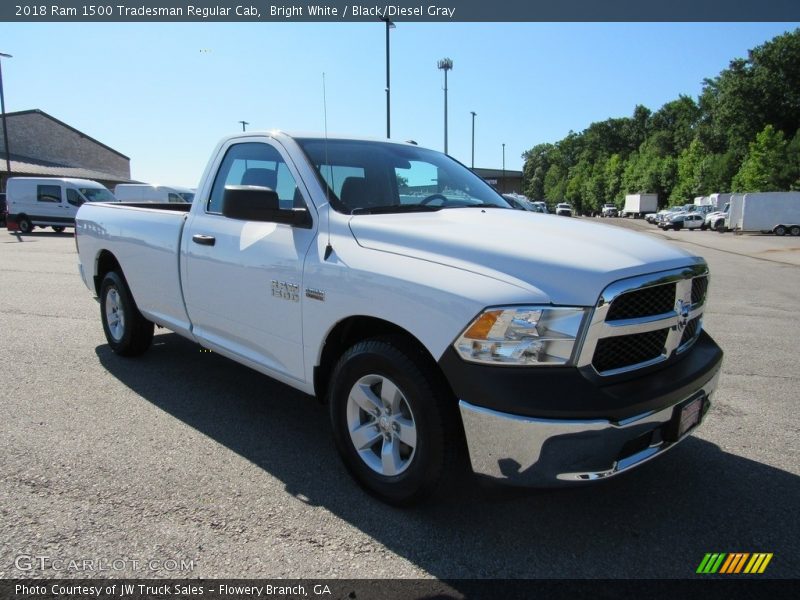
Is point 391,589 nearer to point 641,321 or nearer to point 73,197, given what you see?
point 641,321

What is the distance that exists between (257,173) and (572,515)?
2.86 m

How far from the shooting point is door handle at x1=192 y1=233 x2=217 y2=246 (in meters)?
3.81

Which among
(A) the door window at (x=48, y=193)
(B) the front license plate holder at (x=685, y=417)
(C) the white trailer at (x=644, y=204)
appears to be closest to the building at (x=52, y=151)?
(A) the door window at (x=48, y=193)

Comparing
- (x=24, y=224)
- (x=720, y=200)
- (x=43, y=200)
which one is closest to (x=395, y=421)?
(x=43, y=200)

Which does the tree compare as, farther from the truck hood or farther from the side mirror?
the side mirror

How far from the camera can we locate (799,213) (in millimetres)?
35625

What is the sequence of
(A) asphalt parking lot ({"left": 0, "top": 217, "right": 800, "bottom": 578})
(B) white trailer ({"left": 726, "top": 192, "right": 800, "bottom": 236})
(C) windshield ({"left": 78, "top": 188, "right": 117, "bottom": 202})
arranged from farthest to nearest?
(B) white trailer ({"left": 726, "top": 192, "right": 800, "bottom": 236}) < (C) windshield ({"left": 78, "top": 188, "right": 117, "bottom": 202}) < (A) asphalt parking lot ({"left": 0, "top": 217, "right": 800, "bottom": 578})

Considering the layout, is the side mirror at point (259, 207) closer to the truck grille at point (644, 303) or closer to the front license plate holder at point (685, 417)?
the truck grille at point (644, 303)

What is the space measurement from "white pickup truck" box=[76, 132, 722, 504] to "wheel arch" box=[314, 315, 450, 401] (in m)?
0.01

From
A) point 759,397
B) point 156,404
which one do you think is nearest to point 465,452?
point 156,404

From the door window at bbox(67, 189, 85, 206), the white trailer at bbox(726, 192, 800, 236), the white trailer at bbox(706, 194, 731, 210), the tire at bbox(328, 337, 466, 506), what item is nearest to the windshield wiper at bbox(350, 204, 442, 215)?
the tire at bbox(328, 337, 466, 506)

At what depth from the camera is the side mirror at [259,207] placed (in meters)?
3.08

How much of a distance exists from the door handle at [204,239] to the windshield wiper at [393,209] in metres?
1.17

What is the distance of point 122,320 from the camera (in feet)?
17.2
